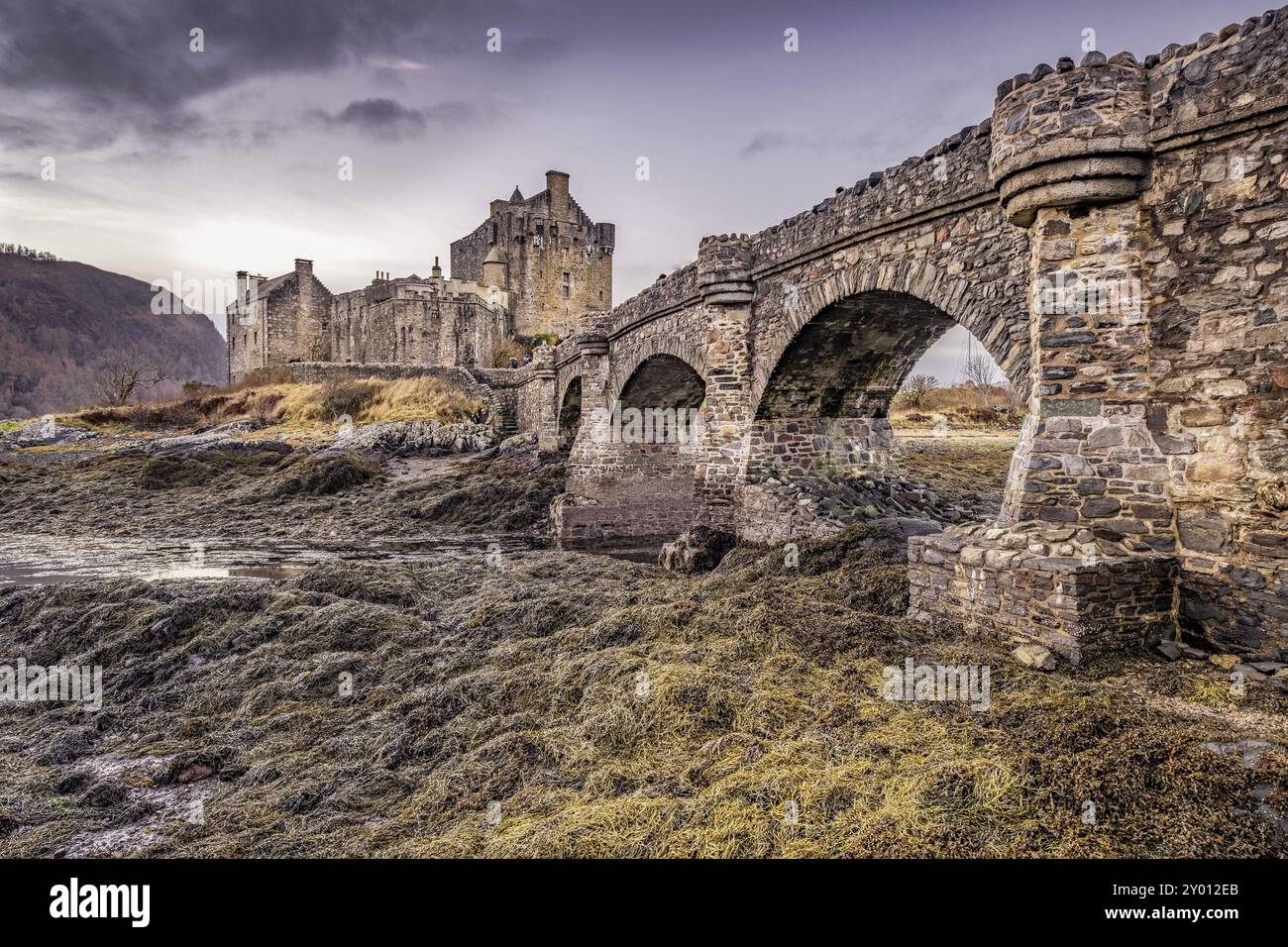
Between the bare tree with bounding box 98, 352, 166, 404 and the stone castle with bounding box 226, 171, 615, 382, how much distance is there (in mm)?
5885

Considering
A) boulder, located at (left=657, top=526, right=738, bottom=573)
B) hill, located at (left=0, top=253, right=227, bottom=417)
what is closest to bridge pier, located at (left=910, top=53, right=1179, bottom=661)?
boulder, located at (left=657, top=526, right=738, bottom=573)

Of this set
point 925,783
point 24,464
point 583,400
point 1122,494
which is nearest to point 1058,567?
point 1122,494

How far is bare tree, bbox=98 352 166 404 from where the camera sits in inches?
1779

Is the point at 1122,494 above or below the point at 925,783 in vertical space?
above

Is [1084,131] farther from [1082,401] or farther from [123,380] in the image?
[123,380]

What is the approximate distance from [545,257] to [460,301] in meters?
10.0

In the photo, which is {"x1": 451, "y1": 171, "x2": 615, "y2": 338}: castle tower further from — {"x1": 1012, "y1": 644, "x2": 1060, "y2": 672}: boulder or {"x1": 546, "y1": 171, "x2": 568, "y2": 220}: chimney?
{"x1": 1012, "y1": 644, "x2": 1060, "y2": 672}: boulder

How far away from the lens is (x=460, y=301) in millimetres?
47406

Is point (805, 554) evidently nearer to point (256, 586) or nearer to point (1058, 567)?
point (1058, 567)

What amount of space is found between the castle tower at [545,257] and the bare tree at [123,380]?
76.1 feet

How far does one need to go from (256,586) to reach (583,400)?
38.5 feet

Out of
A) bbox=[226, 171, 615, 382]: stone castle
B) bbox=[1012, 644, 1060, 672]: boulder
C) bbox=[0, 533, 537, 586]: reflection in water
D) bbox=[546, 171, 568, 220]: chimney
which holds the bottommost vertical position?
bbox=[0, 533, 537, 586]: reflection in water

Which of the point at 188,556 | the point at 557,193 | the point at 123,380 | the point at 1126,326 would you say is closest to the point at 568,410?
the point at 188,556
